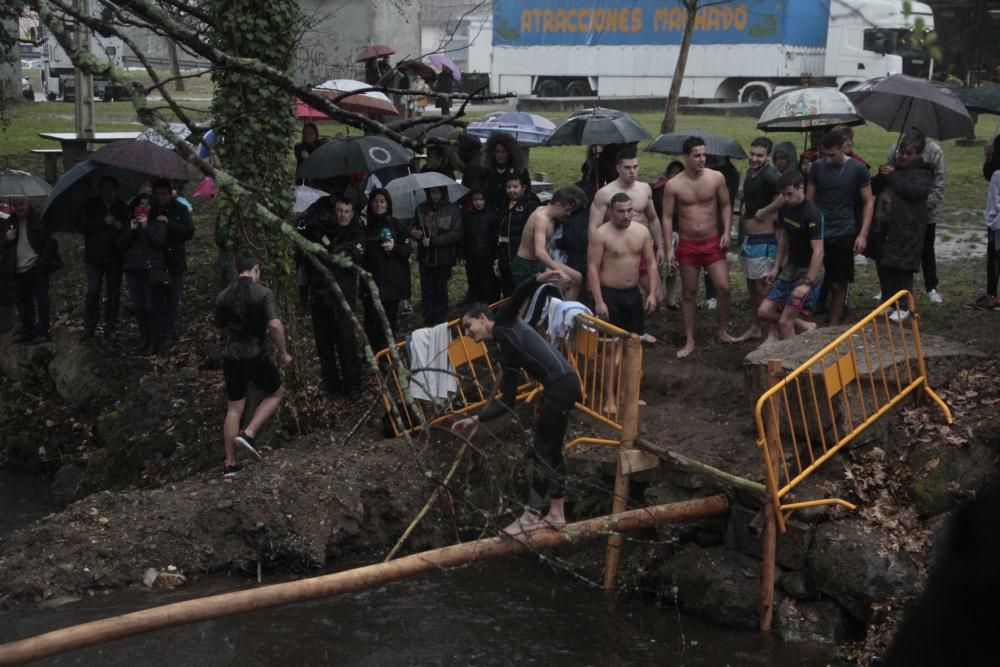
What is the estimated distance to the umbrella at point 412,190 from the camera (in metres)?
11.4

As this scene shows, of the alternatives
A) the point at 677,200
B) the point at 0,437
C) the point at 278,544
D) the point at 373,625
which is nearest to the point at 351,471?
the point at 278,544

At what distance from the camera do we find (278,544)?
29.3 feet

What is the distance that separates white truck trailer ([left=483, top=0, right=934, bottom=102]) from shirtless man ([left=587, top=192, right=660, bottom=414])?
20537mm

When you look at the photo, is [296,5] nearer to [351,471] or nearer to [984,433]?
[351,471]

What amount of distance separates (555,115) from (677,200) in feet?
69.7

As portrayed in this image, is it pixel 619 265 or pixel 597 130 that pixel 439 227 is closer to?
pixel 597 130

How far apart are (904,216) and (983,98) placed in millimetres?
2348


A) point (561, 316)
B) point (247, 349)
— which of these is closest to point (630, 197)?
point (561, 316)

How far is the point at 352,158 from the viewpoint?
1123 cm

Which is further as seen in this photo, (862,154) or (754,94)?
(754,94)

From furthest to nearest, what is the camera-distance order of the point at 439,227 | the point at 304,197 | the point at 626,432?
the point at 304,197 < the point at 439,227 < the point at 626,432

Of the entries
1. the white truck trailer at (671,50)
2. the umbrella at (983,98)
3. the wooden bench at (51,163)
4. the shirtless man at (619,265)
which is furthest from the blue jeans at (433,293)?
the white truck trailer at (671,50)

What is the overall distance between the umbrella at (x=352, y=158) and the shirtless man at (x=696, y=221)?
2.74 m

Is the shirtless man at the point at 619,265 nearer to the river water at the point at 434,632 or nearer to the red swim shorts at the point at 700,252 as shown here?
the red swim shorts at the point at 700,252
